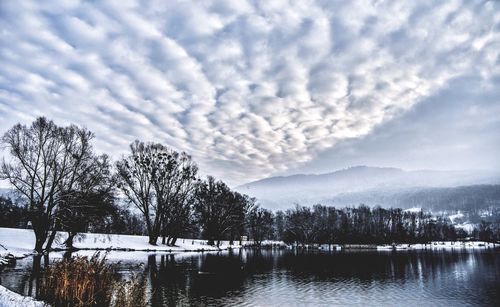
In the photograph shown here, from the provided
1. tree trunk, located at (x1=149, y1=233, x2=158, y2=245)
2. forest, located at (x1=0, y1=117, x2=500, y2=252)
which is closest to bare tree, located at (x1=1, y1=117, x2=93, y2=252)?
forest, located at (x1=0, y1=117, x2=500, y2=252)

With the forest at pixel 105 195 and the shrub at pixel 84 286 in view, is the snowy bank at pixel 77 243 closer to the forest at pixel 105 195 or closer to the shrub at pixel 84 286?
the forest at pixel 105 195

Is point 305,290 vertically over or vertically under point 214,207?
under

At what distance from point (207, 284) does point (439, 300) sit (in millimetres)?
14903

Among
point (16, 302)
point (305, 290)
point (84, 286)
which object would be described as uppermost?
point (84, 286)

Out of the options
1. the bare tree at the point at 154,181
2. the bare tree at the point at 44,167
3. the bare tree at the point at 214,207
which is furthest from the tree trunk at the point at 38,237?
the bare tree at the point at 214,207

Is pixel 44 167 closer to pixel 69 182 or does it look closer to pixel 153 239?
pixel 69 182

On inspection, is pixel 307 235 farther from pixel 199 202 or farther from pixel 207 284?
pixel 207 284

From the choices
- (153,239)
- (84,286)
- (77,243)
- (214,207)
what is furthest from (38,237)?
(214,207)

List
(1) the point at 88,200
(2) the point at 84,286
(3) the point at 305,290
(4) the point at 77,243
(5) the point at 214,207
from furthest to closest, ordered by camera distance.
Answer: (5) the point at 214,207 < (4) the point at 77,243 < (1) the point at 88,200 < (3) the point at 305,290 < (2) the point at 84,286

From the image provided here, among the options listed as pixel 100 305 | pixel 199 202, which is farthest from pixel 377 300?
pixel 199 202

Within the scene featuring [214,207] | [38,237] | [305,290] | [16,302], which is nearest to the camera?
[16,302]

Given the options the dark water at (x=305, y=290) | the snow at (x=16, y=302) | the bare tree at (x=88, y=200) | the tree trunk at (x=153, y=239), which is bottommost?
the dark water at (x=305, y=290)

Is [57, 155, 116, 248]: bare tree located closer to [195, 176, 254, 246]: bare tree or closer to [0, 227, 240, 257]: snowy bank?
[0, 227, 240, 257]: snowy bank

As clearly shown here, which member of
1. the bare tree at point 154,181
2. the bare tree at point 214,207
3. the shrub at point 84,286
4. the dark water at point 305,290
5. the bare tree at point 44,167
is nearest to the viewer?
the shrub at point 84,286
